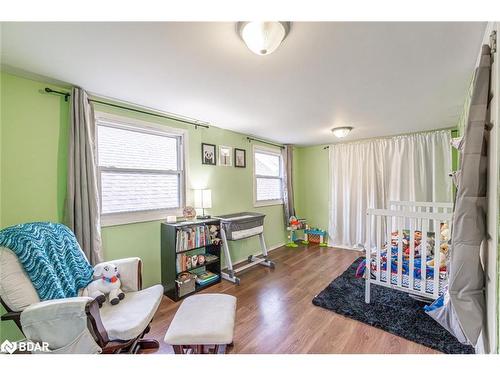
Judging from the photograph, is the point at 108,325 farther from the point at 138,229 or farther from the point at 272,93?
the point at 272,93

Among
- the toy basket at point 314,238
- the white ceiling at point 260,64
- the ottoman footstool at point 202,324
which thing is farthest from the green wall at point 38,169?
the toy basket at point 314,238

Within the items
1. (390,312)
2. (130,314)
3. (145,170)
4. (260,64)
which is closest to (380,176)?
(390,312)

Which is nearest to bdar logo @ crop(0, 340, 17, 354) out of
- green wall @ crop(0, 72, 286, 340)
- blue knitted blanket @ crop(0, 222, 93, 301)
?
blue knitted blanket @ crop(0, 222, 93, 301)

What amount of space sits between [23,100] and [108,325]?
1.85 meters

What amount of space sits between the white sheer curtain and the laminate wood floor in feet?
4.56

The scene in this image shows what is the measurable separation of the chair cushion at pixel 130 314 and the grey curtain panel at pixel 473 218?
5.82 feet

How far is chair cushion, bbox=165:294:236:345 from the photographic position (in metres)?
1.11

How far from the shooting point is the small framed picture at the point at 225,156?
3267mm

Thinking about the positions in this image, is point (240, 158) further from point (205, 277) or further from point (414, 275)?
point (414, 275)

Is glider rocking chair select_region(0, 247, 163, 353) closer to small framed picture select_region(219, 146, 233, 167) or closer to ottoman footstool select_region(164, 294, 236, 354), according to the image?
ottoman footstool select_region(164, 294, 236, 354)
